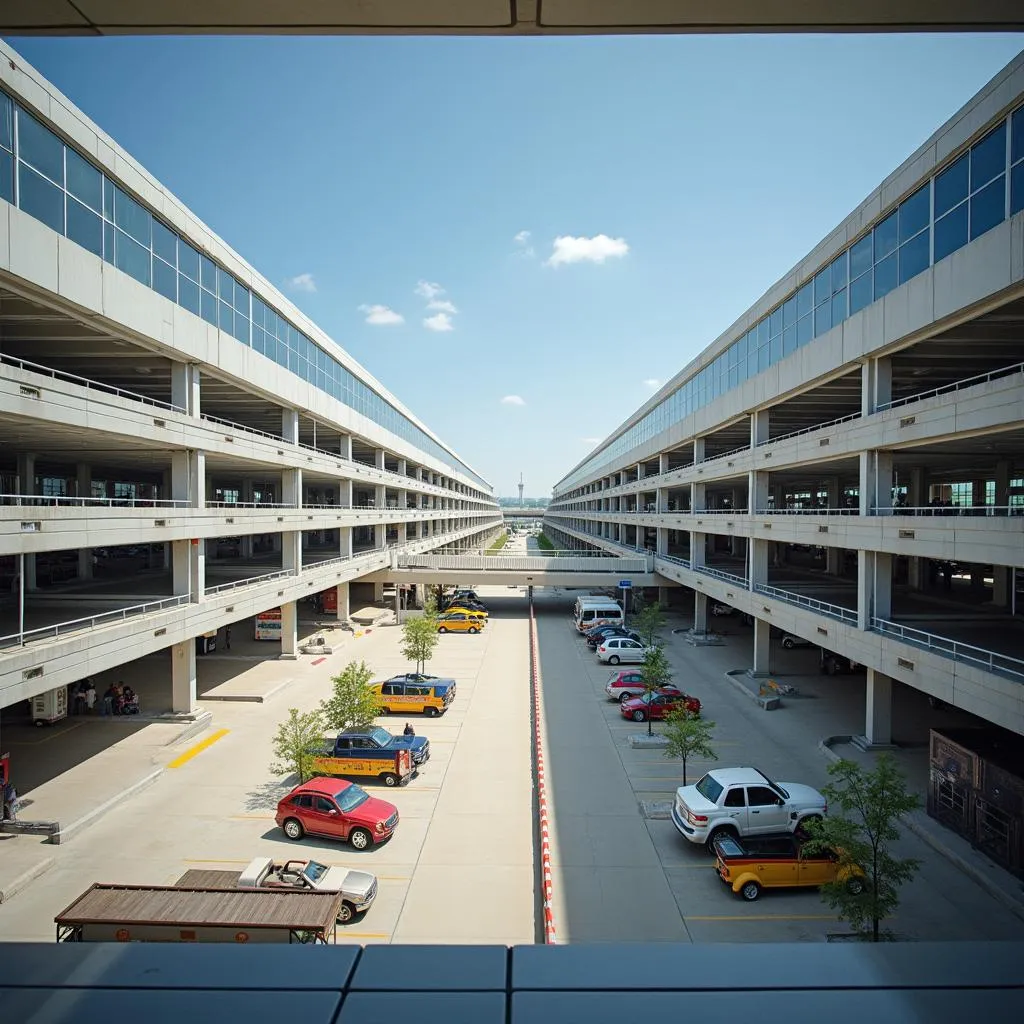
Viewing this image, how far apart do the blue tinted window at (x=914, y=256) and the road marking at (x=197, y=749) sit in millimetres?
25660

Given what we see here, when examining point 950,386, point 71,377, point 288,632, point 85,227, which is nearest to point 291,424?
point 288,632

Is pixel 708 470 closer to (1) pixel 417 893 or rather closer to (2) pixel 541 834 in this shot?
(2) pixel 541 834

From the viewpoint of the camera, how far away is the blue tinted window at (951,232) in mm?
16453

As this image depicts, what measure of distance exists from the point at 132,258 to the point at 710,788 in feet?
70.9

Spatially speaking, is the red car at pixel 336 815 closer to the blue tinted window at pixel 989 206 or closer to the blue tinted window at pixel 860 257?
the blue tinted window at pixel 989 206

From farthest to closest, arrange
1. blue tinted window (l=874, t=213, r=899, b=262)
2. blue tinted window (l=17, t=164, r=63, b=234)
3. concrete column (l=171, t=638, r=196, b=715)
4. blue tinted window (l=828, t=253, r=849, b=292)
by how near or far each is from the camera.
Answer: concrete column (l=171, t=638, r=196, b=715) → blue tinted window (l=828, t=253, r=849, b=292) → blue tinted window (l=874, t=213, r=899, b=262) → blue tinted window (l=17, t=164, r=63, b=234)

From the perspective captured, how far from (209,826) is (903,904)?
15.3 meters

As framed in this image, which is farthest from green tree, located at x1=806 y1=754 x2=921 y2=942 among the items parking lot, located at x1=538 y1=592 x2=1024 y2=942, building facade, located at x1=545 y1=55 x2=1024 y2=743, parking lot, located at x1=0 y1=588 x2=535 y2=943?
parking lot, located at x1=0 y1=588 x2=535 y2=943

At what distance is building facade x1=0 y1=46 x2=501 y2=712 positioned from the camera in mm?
15359

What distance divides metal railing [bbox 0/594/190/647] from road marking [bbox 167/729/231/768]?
461 cm

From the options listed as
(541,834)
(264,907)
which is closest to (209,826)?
(264,907)

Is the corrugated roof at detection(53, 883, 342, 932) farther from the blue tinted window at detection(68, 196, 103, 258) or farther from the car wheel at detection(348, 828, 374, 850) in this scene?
the blue tinted window at detection(68, 196, 103, 258)

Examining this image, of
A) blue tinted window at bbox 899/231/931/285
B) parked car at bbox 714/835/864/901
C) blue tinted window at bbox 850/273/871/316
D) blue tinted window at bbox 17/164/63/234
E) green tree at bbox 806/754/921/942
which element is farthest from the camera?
blue tinted window at bbox 850/273/871/316

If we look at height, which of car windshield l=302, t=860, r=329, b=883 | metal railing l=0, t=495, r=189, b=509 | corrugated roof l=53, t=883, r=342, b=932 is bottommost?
car windshield l=302, t=860, r=329, b=883
